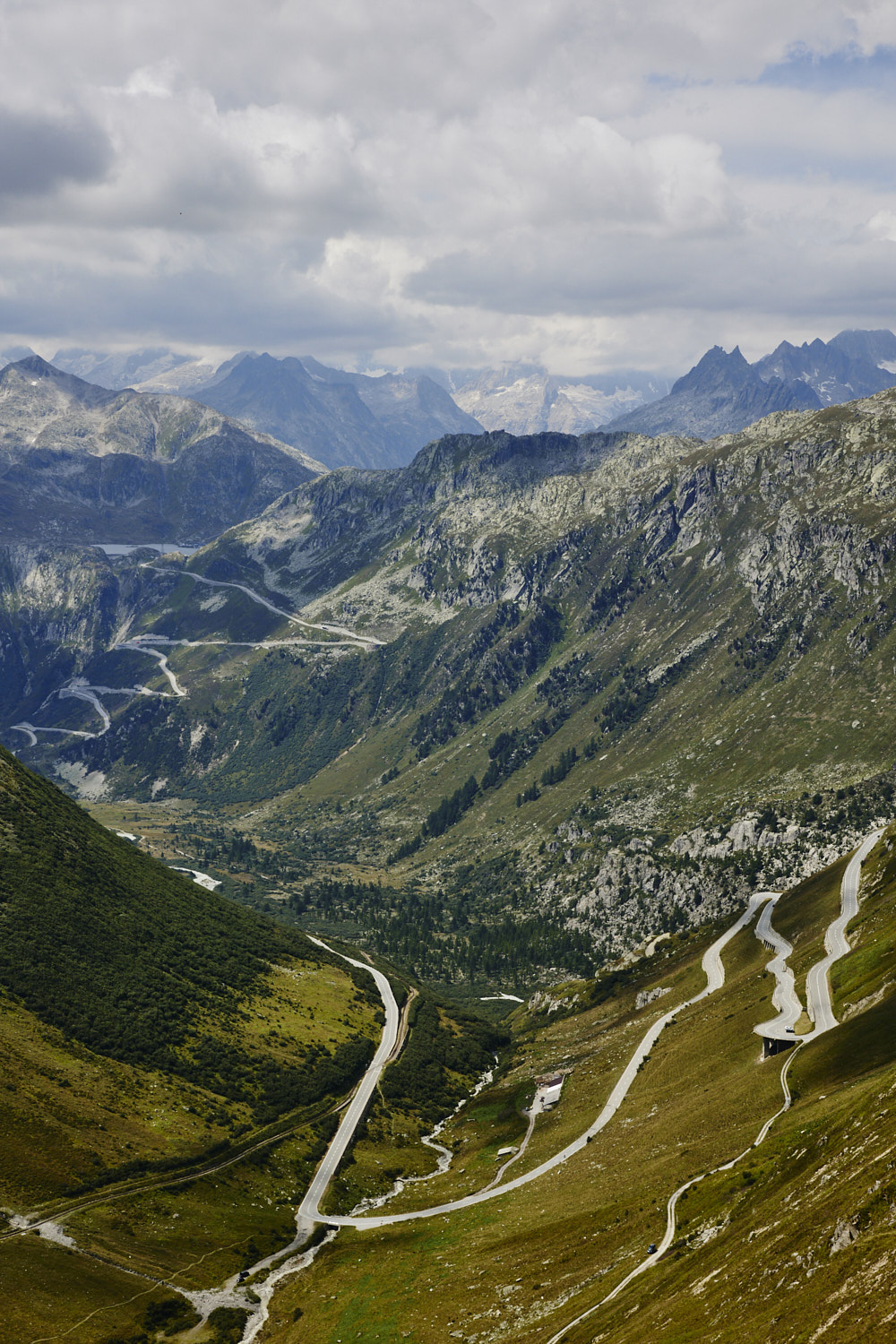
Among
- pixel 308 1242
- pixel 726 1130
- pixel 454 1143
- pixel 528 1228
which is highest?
pixel 726 1130

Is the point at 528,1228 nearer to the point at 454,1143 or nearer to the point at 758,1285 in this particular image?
the point at 758,1285

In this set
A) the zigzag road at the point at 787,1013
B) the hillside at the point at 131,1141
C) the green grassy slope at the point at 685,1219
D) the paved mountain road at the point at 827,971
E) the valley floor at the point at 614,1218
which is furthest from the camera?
the paved mountain road at the point at 827,971

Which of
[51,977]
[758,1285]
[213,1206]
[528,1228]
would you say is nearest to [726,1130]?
[528,1228]

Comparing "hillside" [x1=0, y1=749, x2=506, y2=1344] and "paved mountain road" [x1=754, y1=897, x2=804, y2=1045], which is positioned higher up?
"paved mountain road" [x1=754, y1=897, x2=804, y2=1045]

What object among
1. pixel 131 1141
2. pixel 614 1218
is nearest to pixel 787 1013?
pixel 614 1218

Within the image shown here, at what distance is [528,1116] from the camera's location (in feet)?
568

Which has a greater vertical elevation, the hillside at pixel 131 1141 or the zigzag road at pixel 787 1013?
the zigzag road at pixel 787 1013

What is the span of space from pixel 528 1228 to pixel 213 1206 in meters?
53.7

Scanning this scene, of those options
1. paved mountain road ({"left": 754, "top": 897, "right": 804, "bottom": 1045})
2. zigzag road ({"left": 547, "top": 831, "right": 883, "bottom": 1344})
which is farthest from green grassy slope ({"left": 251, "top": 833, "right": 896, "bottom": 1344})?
paved mountain road ({"left": 754, "top": 897, "right": 804, "bottom": 1045})

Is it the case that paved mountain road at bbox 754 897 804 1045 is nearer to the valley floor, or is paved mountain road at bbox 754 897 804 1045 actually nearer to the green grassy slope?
the valley floor

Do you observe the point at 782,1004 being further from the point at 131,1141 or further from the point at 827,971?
the point at 131,1141

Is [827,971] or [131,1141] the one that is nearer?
[131,1141]

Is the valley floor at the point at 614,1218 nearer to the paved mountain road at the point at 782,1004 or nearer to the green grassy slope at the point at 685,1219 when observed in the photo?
the green grassy slope at the point at 685,1219

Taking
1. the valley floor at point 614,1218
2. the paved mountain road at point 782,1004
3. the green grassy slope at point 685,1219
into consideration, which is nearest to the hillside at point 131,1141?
the valley floor at point 614,1218
